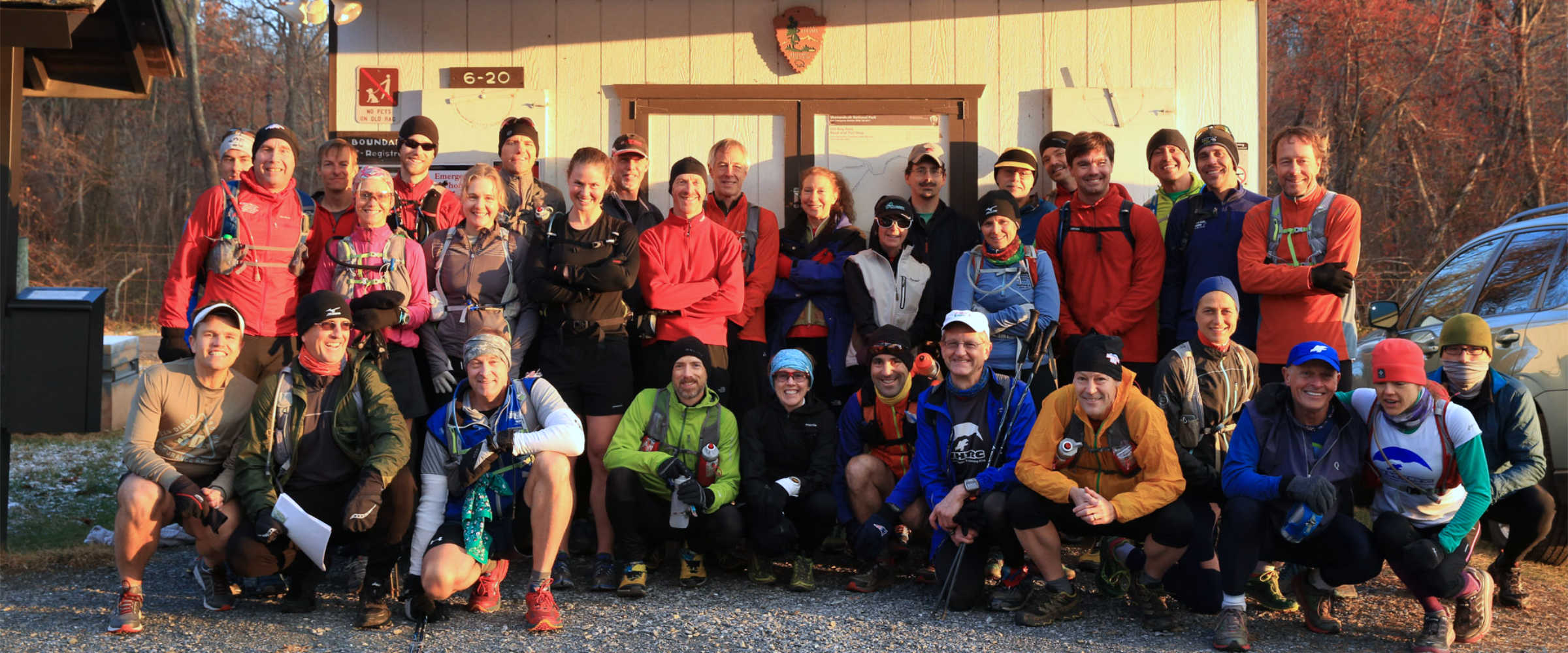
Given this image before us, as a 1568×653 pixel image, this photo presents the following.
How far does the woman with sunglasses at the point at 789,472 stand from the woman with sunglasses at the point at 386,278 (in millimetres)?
1499

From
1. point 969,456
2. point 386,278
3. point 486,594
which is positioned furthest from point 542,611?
point 969,456

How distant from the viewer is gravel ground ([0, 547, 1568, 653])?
169 inches

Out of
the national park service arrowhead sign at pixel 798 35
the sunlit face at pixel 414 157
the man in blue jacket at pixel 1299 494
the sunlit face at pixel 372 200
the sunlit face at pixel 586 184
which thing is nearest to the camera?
the man in blue jacket at pixel 1299 494

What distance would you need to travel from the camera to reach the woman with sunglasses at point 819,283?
5898 millimetres

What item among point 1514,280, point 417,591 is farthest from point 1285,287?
point 417,591

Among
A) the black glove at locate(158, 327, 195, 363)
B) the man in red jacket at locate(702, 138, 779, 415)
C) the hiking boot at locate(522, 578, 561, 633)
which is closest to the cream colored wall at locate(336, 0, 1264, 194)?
the man in red jacket at locate(702, 138, 779, 415)

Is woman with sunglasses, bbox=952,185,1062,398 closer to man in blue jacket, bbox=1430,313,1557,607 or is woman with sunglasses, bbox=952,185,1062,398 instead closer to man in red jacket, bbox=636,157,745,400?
man in red jacket, bbox=636,157,745,400

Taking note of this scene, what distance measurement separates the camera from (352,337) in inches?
197

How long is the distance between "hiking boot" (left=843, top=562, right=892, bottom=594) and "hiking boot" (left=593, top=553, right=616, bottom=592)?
40.2 inches

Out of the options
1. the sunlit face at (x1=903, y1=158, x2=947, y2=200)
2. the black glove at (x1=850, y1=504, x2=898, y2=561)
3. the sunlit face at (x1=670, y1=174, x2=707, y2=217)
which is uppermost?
the sunlit face at (x1=903, y1=158, x2=947, y2=200)

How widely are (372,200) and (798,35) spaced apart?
293 centimetres

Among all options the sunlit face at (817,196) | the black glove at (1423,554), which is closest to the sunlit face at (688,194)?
the sunlit face at (817,196)

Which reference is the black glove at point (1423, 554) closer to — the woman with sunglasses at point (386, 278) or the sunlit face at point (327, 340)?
the woman with sunglasses at point (386, 278)

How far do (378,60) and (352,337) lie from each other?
2817mm
